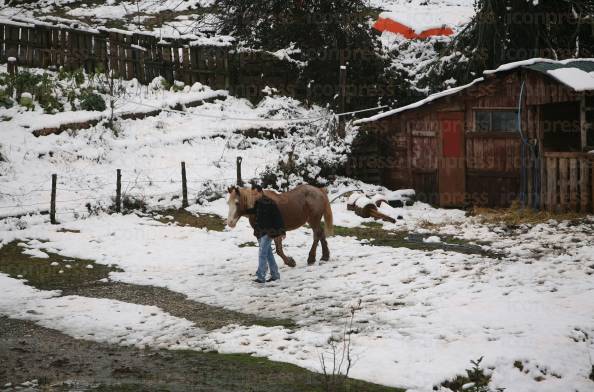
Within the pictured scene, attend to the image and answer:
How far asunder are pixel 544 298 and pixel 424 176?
10.1 m

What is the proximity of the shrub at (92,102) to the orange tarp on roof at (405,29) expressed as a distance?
40.9 ft

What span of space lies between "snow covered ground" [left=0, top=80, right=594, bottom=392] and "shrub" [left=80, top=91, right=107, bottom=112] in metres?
1.32

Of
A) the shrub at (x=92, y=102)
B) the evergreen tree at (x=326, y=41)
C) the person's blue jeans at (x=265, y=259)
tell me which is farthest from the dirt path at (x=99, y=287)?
the evergreen tree at (x=326, y=41)

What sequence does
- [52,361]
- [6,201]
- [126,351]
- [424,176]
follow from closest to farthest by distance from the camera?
[52,361]
[126,351]
[6,201]
[424,176]

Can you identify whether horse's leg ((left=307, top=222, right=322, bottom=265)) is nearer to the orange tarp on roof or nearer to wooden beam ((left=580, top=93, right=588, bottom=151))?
wooden beam ((left=580, top=93, right=588, bottom=151))

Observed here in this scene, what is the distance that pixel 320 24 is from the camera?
25.2 meters

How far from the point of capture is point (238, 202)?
37.1 ft

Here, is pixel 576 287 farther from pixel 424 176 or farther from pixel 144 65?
pixel 144 65

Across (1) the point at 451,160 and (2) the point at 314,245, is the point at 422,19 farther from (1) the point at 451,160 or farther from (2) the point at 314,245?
(2) the point at 314,245

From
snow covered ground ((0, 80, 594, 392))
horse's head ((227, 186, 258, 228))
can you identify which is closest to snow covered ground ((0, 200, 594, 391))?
snow covered ground ((0, 80, 594, 392))

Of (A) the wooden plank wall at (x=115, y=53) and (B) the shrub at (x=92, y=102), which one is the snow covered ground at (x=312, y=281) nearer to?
(B) the shrub at (x=92, y=102)

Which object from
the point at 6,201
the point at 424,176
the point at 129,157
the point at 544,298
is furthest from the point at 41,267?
Answer: the point at 424,176

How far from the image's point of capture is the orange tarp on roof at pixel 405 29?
91.9 ft

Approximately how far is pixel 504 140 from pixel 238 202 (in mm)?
9365
